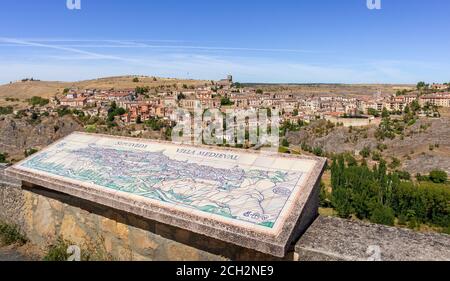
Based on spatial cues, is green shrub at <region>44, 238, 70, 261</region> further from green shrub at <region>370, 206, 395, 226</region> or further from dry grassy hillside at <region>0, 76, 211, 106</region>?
dry grassy hillside at <region>0, 76, 211, 106</region>

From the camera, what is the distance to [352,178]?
115 ft

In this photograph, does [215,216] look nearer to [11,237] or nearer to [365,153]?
[11,237]

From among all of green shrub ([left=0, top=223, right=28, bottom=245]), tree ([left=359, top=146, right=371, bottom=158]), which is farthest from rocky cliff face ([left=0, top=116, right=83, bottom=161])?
green shrub ([left=0, top=223, right=28, bottom=245])

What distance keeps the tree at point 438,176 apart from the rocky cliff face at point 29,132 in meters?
45.7

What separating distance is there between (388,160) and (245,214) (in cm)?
5751

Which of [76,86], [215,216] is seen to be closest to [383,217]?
[215,216]

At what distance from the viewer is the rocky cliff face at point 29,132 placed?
5225 cm

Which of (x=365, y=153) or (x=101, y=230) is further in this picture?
(x=365, y=153)

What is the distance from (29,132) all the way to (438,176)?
182 ft

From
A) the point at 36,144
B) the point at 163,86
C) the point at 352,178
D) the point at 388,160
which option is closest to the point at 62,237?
the point at 352,178

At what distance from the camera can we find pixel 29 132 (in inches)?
2183

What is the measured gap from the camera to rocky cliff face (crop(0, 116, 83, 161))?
52250 mm

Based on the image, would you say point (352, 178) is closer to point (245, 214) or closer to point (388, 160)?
point (388, 160)

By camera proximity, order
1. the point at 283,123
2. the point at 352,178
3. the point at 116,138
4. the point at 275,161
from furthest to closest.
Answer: the point at 283,123
the point at 352,178
the point at 116,138
the point at 275,161
